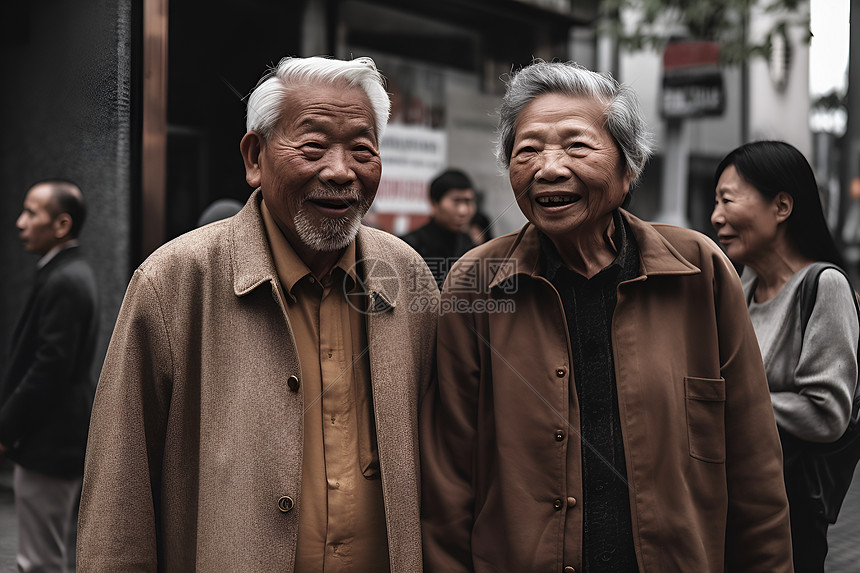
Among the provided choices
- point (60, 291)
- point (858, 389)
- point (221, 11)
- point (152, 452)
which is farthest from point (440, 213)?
point (152, 452)

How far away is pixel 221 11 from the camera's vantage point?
201 inches

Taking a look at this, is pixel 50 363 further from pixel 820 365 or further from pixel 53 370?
pixel 820 365

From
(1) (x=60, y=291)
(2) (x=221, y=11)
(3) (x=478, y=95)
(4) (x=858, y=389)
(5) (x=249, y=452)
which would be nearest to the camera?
(5) (x=249, y=452)

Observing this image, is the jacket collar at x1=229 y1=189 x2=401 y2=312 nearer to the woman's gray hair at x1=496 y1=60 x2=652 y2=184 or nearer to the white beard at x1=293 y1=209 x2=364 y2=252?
the white beard at x1=293 y1=209 x2=364 y2=252

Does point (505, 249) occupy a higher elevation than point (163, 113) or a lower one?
lower

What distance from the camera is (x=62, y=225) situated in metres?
3.52

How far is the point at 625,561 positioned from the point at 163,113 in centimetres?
199

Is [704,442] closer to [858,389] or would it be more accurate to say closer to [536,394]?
[536,394]

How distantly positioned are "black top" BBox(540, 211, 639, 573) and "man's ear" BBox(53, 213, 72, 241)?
2195 millimetres

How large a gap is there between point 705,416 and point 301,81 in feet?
4.41

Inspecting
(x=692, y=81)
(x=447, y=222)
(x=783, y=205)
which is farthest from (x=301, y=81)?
(x=692, y=81)

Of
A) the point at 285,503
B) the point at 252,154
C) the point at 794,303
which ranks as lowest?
the point at 285,503

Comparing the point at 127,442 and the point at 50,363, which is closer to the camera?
the point at 127,442

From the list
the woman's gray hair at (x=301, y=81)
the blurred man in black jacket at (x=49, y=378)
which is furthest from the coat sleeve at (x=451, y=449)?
the blurred man in black jacket at (x=49, y=378)
